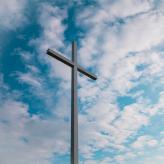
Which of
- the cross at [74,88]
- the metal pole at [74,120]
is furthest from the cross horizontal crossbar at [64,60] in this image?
the metal pole at [74,120]

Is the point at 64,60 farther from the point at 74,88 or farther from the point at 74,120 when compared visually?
the point at 74,120

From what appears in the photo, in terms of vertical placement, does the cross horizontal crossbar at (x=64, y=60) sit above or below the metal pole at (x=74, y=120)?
above

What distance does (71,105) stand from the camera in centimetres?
962

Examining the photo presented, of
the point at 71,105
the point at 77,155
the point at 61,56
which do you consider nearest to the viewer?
the point at 77,155

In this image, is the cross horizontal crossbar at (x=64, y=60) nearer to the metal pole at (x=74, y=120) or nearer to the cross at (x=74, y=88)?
the cross at (x=74, y=88)

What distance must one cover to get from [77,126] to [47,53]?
2643 millimetres

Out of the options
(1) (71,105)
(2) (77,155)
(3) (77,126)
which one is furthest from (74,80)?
(2) (77,155)

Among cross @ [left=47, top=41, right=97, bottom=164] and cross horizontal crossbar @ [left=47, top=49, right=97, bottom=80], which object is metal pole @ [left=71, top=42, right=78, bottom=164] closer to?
cross @ [left=47, top=41, right=97, bottom=164]

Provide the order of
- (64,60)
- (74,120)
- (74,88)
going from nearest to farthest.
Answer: (74,120) < (74,88) < (64,60)

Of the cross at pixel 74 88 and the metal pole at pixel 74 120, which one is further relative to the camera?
the cross at pixel 74 88

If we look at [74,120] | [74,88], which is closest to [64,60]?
[74,88]

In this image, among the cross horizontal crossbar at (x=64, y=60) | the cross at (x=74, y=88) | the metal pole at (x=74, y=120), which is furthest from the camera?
the cross horizontal crossbar at (x=64, y=60)

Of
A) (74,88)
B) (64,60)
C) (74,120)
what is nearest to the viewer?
(74,120)

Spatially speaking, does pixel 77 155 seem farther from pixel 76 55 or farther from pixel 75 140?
pixel 76 55
